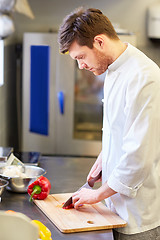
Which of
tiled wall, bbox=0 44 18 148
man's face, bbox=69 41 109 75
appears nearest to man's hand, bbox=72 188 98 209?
man's face, bbox=69 41 109 75

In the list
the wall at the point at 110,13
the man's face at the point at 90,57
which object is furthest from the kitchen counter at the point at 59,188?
the wall at the point at 110,13

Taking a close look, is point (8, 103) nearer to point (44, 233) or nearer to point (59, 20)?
point (59, 20)

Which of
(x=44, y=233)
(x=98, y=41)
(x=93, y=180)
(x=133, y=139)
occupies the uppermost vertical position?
(x=98, y=41)

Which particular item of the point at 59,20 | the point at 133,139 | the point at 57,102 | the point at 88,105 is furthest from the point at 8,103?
the point at 133,139

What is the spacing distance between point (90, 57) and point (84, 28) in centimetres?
12

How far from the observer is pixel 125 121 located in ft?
5.33

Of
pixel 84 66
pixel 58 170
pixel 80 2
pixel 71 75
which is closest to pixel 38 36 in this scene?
pixel 71 75

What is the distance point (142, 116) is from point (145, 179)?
25 centimetres

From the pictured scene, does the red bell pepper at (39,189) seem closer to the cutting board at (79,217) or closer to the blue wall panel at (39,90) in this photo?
the cutting board at (79,217)

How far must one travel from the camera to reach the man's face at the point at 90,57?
5.46 ft

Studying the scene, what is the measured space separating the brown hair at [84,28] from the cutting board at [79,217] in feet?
2.15

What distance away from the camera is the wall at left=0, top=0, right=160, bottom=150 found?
4.94 m

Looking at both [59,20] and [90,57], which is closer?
[90,57]

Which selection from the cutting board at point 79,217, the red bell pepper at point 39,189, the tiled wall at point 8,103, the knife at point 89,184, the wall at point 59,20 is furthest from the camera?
the wall at point 59,20
